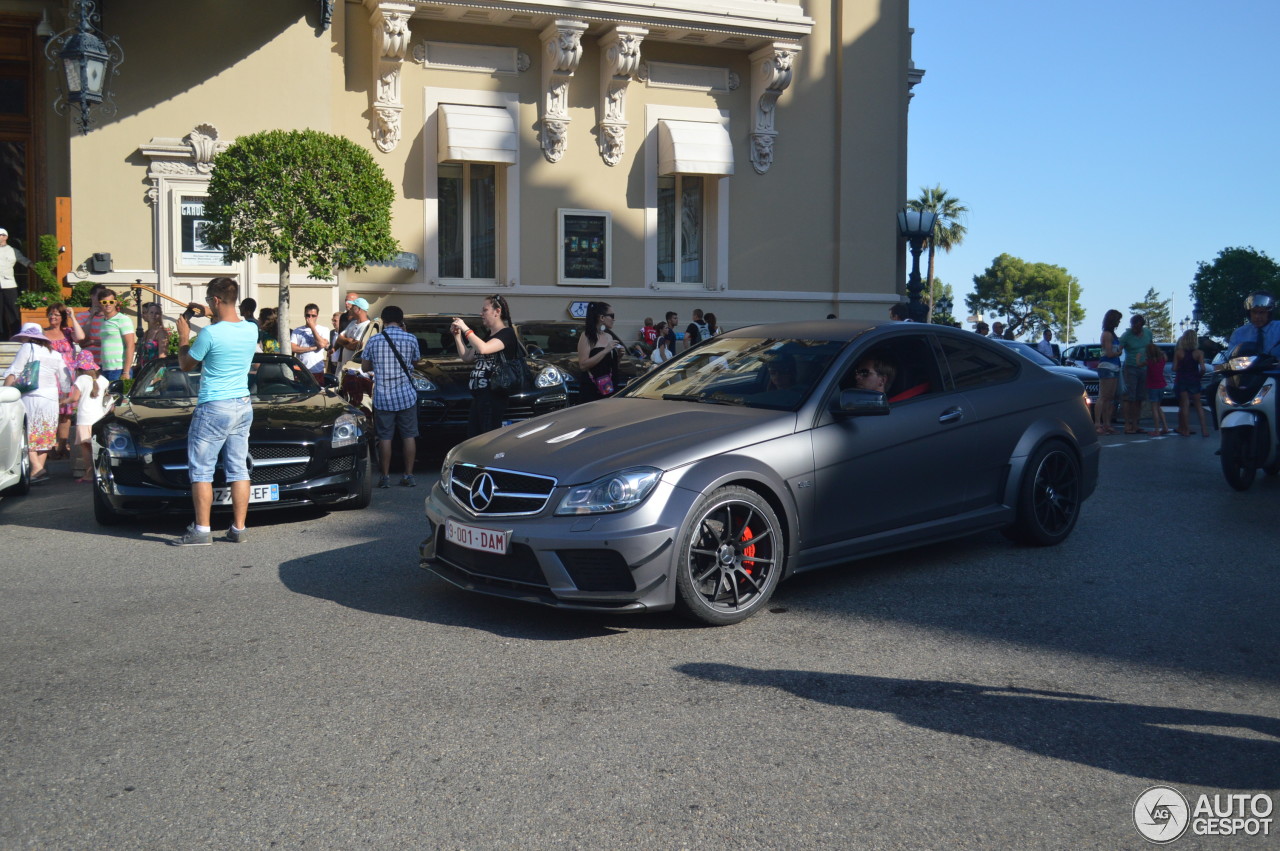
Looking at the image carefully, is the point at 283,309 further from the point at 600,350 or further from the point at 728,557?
the point at 728,557

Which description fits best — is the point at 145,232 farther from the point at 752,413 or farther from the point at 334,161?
the point at 752,413

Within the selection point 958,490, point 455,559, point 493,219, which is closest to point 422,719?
point 455,559

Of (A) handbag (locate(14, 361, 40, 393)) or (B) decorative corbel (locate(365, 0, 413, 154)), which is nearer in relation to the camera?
(A) handbag (locate(14, 361, 40, 393))

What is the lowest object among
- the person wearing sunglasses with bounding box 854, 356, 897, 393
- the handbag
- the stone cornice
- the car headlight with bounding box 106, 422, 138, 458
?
the car headlight with bounding box 106, 422, 138, 458

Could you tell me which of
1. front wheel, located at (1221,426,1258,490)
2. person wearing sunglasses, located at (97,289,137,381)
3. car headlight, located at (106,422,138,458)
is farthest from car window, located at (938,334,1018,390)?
person wearing sunglasses, located at (97,289,137,381)

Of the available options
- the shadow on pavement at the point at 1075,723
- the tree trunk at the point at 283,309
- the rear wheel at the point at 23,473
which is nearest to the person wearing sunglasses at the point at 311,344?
the tree trunk at the point at 283,309

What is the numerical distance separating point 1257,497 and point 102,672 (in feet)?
32.1

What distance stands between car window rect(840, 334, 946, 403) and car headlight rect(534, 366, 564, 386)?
5764 millimetres

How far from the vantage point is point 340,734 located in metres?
4.27

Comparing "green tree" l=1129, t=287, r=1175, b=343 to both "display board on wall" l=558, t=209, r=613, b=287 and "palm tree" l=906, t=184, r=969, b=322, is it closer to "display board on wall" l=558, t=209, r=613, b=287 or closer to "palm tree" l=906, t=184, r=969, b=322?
"palm tree" l=906, t=184, r=969, b=322

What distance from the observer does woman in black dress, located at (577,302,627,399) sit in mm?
10570

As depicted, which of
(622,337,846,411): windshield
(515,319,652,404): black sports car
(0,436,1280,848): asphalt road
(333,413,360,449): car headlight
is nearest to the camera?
(0,436,1280,848): asphalt road

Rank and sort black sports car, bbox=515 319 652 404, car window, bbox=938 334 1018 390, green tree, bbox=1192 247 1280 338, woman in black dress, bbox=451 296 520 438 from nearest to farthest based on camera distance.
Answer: car window, bbox=938 334 1018 390
woman in black dress, bbox=451 296 520 438
black sports car, bbox=515 319 652 404
green tree, bbox=1192 247 1280 338

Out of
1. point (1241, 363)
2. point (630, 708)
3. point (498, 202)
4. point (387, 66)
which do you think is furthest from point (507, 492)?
point (498, 202)
